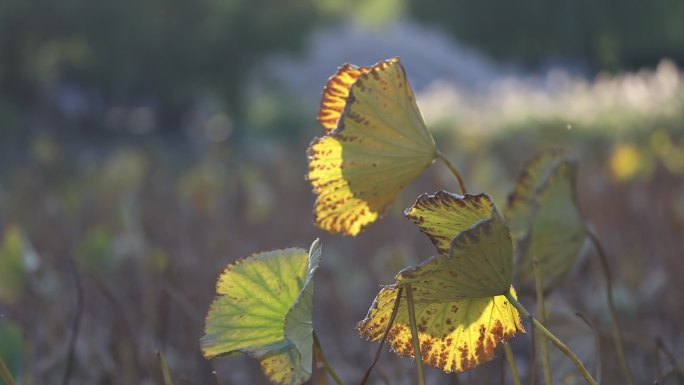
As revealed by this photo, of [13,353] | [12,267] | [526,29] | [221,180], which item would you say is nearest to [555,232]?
[13,353]

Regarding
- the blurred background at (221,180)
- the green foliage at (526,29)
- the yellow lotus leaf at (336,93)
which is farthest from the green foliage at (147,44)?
the yellow lotus leaf at (336,93)

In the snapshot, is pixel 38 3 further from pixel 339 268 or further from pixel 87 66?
pixel 339 268

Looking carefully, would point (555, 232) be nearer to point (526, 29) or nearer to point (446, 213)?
point (446, 213)

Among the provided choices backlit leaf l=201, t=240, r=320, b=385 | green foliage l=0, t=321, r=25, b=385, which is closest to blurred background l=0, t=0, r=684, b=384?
green foliage l=0, t=321, r=25, b=385

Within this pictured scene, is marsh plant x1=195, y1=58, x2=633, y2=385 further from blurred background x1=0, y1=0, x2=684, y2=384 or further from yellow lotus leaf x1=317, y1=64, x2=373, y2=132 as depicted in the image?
blurred background x1=0, y1=0, x2=684, y2=384

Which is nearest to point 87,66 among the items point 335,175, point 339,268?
point 339,268
